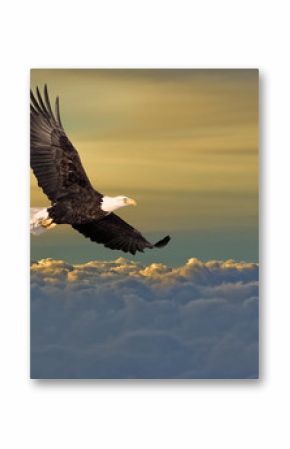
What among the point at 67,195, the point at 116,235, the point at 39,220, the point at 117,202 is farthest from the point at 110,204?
the point at 39,220

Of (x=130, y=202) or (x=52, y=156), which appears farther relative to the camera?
(x=52, y=156)

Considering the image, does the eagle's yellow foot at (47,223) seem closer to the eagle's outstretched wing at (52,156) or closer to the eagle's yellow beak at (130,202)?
the eagle's outstretched wing at (52,156)

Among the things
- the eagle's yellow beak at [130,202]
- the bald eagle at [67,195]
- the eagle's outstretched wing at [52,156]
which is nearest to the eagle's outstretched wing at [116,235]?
the bald eagle at [67,195]

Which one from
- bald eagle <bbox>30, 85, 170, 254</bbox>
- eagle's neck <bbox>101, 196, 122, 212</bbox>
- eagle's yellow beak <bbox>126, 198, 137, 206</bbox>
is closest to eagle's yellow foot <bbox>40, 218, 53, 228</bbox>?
bald eagle <bbox>30, 85, 170, 254</bbox>

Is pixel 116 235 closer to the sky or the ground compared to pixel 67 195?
closer to the ground

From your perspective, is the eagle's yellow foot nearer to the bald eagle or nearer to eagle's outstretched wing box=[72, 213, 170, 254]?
the bald eagle

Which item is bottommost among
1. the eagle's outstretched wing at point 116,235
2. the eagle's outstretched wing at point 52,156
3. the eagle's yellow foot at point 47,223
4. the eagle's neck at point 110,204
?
the eagle's outstretched wing at point 116,235

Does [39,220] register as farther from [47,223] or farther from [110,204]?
[110,204]
